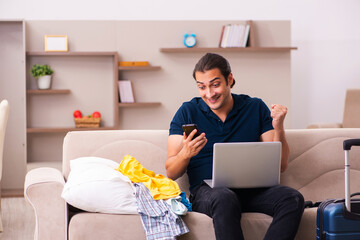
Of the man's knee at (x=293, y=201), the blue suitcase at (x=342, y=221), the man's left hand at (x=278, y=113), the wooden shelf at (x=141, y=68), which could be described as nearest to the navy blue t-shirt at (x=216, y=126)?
the man's left hand at (x=278, y=113)

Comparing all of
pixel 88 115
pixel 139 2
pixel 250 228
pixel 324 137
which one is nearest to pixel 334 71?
pixel 139 2

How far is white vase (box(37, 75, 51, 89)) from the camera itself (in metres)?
5.34

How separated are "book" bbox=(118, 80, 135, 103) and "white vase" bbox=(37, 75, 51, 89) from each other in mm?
716

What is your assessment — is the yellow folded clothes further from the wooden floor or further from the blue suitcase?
the wooden floor

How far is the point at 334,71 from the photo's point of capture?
652 cm

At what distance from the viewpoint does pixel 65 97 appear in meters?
5.51

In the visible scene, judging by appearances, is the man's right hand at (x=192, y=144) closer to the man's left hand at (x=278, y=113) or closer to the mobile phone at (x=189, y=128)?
the mobile phone at (x=189, y=128)

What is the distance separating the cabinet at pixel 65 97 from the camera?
5473 millimetres

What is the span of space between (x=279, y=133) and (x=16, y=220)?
249 cm

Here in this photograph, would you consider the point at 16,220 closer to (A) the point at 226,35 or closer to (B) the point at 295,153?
(B) the point at 295,153

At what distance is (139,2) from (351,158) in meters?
3.97

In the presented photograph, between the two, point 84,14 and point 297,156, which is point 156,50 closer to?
point 84,14

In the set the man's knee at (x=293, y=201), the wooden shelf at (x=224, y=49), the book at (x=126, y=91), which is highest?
the wooden shelf at (x=224, y=49)

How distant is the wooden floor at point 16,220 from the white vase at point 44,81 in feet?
3.72
